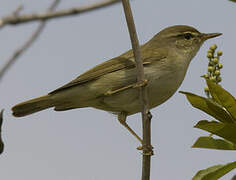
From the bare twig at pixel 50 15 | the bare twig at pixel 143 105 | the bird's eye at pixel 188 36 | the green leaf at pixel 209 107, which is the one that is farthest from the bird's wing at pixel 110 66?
the bare twig at pixel 50 15

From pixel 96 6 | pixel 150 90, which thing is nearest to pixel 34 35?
pixel 96 6

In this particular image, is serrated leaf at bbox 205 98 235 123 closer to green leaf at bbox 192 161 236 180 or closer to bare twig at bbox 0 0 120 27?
green leaf at bbox 192 161 236 180

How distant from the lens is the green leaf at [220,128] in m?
2.53

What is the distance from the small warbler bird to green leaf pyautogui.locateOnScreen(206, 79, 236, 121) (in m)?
1.87

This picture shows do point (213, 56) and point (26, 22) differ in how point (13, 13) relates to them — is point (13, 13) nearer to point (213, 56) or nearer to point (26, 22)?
point (26, 22)

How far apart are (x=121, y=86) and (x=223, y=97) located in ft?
7.14

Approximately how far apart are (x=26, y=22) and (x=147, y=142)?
151 centimetres

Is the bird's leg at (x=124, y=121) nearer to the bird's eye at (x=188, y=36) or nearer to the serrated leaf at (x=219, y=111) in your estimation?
the bird's eye at (x=188, y=36)

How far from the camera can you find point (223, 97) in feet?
8.79

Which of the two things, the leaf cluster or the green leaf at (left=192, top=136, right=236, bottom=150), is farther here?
the green leaf at (left=192, top=136, right=236, bottom=150)

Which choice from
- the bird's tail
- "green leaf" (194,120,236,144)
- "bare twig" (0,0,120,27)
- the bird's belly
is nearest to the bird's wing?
the bird's tail

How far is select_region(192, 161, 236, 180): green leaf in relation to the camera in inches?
99.5

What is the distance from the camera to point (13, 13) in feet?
6.98

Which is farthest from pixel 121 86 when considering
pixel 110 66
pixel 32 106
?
pixel 32 106
